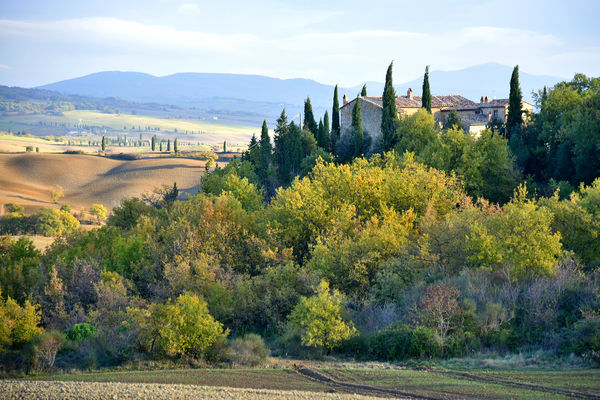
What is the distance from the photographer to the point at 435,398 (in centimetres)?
2048

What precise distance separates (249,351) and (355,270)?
9847 millimetres

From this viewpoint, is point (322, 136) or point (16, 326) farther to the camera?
point (322, 136)

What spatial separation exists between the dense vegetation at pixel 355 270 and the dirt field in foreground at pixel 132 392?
6739 millimetres

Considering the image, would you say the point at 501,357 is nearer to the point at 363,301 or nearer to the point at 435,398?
the point at 435,398

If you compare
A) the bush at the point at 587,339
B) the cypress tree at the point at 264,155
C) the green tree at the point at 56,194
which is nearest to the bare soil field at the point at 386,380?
the bush at the point at 587,339

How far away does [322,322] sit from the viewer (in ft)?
94.8

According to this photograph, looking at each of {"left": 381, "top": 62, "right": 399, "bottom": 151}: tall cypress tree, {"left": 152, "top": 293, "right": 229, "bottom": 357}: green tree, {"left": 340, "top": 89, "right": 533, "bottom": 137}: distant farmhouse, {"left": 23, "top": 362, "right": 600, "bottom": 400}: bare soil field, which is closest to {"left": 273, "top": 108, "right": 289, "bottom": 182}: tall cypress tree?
{"left": 340, "top": 89, "right": 533, "bottom": 137}: distant farmhouse

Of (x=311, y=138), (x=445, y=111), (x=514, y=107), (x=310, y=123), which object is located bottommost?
(x=311, y=138)

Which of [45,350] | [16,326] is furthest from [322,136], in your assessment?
[45,350]

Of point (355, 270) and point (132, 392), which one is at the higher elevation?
point (355, 270)

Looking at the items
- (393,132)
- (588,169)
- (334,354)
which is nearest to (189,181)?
(393,132)

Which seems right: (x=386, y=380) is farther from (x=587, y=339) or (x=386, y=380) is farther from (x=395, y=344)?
(x=587, y=339)

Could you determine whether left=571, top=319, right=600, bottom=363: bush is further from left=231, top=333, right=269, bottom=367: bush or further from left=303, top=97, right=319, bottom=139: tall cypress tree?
left=303, top=97, right=319, bottom=139: tall cypress tree

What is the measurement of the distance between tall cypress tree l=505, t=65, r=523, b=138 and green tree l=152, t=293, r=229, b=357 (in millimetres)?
38480
